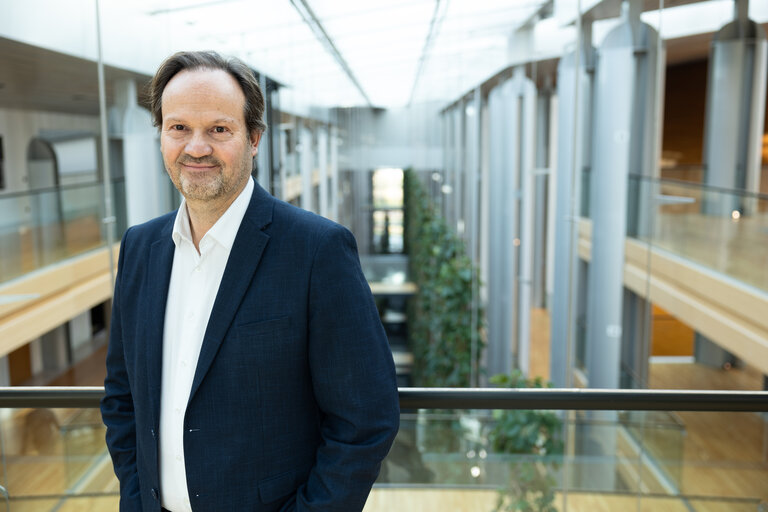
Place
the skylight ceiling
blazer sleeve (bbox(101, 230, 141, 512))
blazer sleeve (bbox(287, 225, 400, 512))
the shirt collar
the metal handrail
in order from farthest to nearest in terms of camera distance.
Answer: the skylight ceiling → the metal handrail → blazer sleeve (bbox(101, 230, 141, 512)) → the shirt collar → blazer sleeve (bbox(287, 225, 400, 512))

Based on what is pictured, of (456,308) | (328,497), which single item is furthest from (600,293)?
(328,497)

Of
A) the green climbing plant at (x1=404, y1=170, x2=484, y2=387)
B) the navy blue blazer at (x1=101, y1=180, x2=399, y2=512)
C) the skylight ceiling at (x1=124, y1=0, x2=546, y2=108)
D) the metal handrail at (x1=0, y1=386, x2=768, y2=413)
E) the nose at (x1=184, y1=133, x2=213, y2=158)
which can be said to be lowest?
the green climbing plant at (x1=404, y1=170, x2=484, y2=387)

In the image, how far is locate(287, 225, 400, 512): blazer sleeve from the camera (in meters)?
1.27

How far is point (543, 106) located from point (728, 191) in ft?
20.7

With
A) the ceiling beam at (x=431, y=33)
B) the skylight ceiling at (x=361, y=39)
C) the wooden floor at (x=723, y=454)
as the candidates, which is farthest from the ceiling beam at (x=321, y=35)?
the wooden floor at (x=723, y=454)

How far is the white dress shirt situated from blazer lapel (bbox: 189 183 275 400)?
4 centimetres

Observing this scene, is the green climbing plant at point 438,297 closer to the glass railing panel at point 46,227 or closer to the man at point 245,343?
the glass railing panel at point 46,227

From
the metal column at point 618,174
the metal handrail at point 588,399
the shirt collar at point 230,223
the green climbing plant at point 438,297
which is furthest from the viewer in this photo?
the green climbing plant at point 438,297

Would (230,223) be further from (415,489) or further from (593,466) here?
(593,466)

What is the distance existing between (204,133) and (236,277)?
276 mm

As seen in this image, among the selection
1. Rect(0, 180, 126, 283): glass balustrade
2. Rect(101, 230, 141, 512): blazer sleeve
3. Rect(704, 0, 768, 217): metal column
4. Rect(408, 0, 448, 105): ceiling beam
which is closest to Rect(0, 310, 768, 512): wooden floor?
Rect(101, 230, 141, 512): blazer sleeve

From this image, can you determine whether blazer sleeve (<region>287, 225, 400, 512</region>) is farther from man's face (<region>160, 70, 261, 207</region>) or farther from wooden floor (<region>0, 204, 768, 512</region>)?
wooden floor (<region>0, 204, 768, 512</region>)

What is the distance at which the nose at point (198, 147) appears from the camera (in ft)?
4.23

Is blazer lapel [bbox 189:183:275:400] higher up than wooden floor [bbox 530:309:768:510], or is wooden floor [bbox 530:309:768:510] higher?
blazer lapel [bbox 189:183:275:400]
